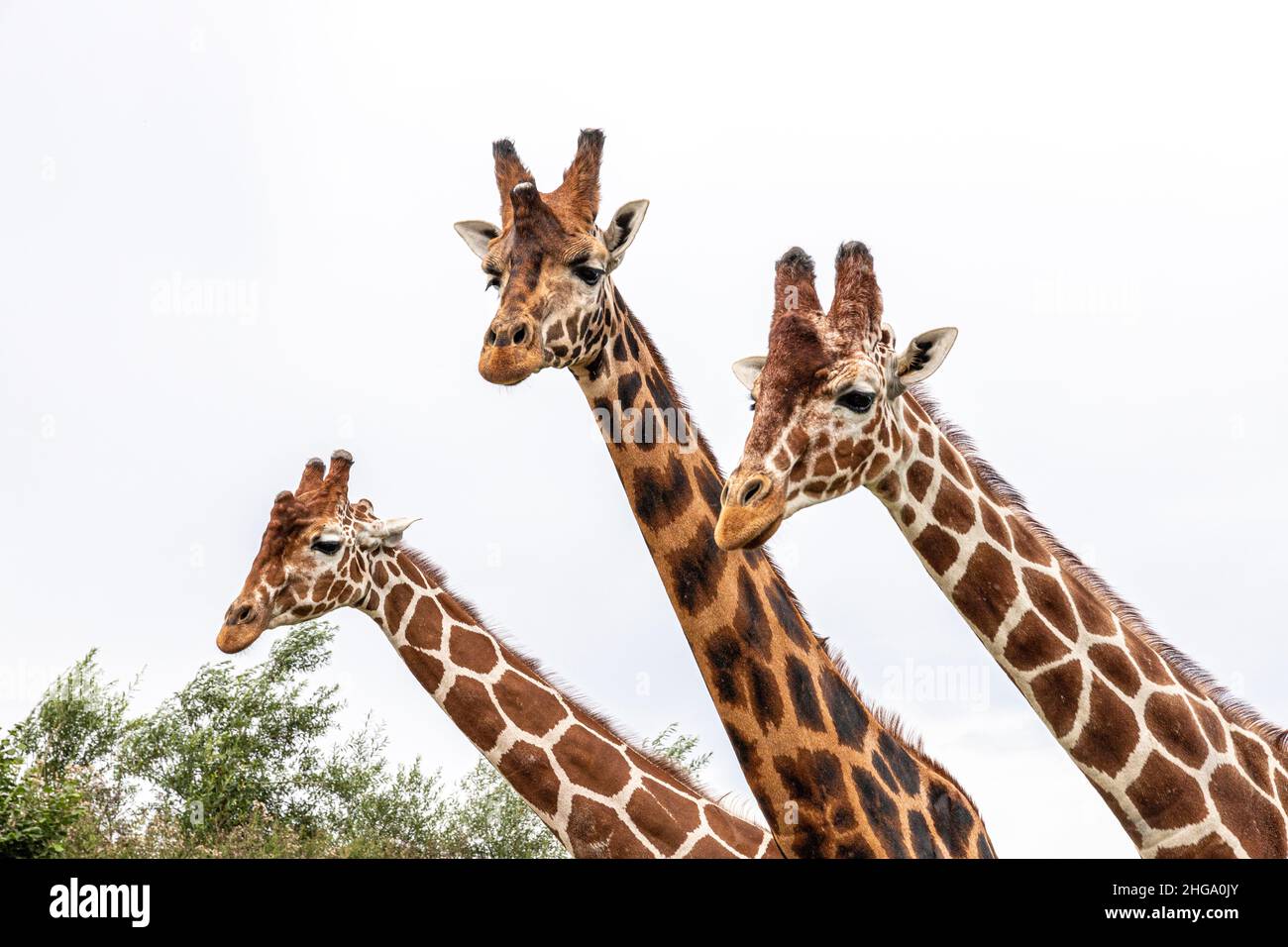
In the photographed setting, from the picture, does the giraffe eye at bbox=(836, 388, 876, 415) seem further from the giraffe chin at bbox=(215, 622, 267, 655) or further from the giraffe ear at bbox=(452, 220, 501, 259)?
the giraffe chin at bbox=(215, 622, 267, 655)

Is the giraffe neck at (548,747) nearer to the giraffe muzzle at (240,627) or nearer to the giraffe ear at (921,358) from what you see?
the giraffe muzzle at (240,627)

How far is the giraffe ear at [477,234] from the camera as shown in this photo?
972cm

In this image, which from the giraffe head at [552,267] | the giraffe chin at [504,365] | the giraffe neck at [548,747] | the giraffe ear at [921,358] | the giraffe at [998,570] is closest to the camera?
the giraffe at [998,570]

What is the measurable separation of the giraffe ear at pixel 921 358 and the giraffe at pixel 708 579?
145cm

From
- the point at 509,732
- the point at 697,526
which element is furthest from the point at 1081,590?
the point at 509,732

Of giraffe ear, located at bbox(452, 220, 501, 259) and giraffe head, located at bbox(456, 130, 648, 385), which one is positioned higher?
giraffe ear, located at bbox(452, 220, 501, 259)

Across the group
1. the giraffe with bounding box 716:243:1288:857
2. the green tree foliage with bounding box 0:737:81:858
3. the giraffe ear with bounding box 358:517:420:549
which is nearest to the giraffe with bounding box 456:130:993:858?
the giraffe with bounding box 716:243:1288:857

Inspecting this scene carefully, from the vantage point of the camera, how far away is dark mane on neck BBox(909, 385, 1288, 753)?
775 centimetres

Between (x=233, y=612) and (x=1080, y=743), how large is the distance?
20.2ft

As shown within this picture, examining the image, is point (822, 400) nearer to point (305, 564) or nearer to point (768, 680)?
point (768, 680)

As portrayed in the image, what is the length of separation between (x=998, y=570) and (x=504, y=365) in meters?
2.81

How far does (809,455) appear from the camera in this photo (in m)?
7.12

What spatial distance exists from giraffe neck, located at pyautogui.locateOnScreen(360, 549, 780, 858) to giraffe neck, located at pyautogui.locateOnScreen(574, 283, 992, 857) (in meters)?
1.33
